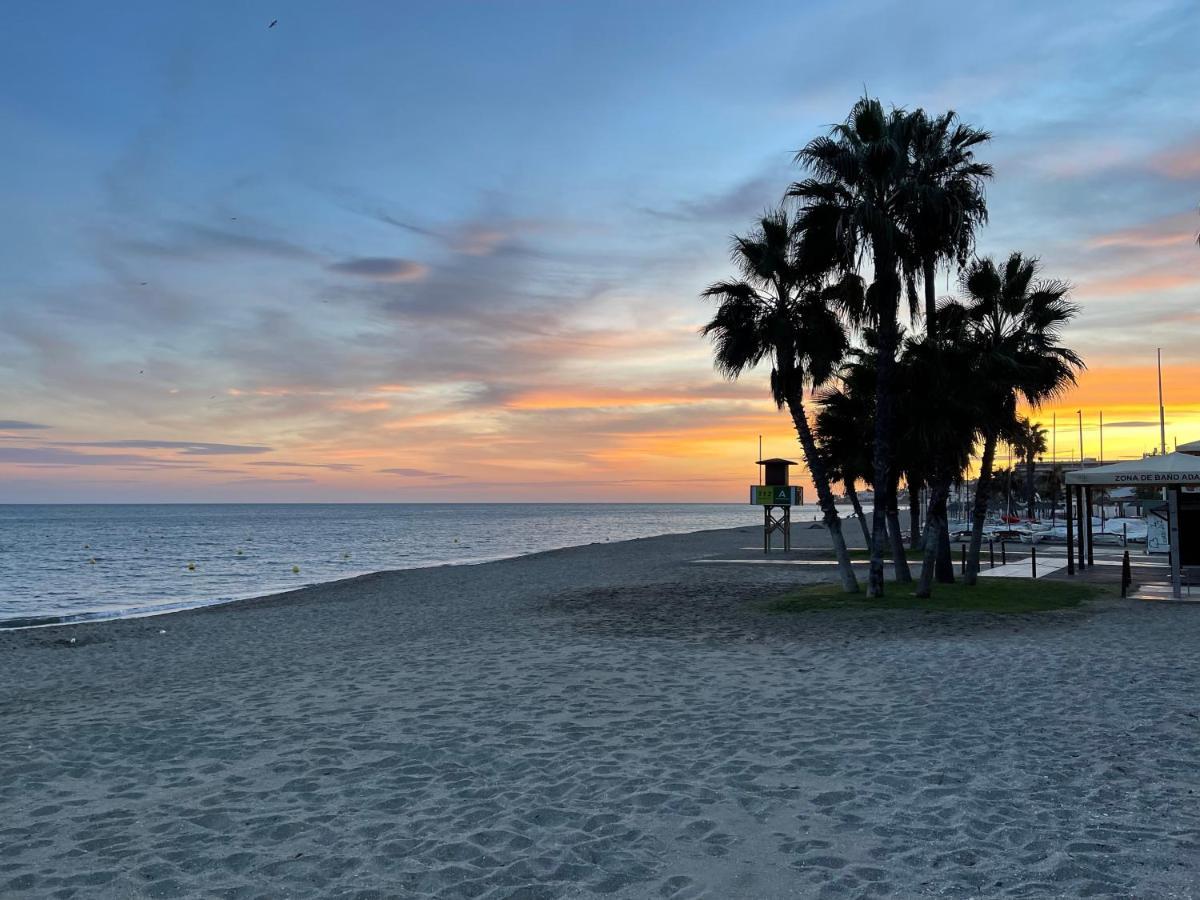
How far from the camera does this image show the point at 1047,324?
824 inches

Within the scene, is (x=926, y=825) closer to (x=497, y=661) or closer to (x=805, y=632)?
(x=497, y=661)

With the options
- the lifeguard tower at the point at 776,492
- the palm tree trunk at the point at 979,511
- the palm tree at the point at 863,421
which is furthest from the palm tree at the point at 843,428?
the lifeguard tower at the point at 776,492

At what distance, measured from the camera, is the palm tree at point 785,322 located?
65.4 feet

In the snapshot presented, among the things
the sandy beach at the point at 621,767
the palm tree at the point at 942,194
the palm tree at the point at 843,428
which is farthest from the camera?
the palm tree at the point at 843,428

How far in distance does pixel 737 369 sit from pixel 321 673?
1192cm

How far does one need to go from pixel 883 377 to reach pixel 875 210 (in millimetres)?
3628

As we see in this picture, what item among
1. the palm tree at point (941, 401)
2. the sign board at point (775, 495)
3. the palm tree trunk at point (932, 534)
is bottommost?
the palm tree trunk at point (932, 534)

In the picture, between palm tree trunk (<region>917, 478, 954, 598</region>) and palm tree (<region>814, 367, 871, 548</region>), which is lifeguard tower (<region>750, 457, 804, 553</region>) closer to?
palm tree (<region>814, 367, 871, 548</region>)

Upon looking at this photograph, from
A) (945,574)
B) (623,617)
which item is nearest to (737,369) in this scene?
(623,617)

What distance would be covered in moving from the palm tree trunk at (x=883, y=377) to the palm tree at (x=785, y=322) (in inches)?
35.6

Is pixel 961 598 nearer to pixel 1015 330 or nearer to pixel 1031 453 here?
pixel 1015 330

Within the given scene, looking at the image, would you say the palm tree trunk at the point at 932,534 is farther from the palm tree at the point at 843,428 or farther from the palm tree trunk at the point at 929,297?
the palm tree at the point at 843,428

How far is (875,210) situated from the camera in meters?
18.2

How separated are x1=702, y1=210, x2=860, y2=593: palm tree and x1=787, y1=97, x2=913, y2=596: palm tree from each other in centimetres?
72
